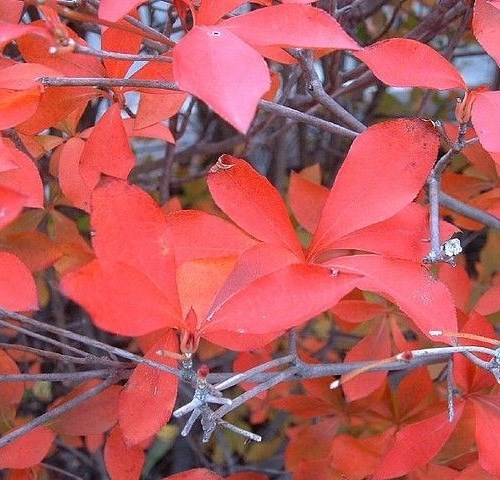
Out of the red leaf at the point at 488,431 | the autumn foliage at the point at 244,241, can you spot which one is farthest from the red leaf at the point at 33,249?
the red leaf at the point at 488,431

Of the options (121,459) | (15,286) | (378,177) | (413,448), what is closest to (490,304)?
(413,448)

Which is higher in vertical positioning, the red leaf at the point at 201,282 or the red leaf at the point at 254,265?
the red leaf at the point at 201,282

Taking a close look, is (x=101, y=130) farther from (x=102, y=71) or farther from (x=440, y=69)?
(x=440, y=69)

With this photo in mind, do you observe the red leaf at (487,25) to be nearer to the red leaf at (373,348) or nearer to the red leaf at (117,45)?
the red leaf at (117,45)

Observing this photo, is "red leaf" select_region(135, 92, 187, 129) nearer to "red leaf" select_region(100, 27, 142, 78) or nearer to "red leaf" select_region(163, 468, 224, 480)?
"red leaf" select_region(100, 27, 142, 78)

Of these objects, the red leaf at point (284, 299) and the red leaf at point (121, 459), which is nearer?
the red leaf at point (284, 299)

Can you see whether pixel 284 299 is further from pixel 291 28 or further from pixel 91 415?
pixel 91 415

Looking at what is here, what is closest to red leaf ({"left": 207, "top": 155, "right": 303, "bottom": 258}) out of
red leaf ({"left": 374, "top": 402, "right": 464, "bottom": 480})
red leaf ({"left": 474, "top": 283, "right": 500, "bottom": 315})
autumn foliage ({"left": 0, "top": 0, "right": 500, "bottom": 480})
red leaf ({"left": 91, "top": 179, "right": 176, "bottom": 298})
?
autumn foliage ({"left": 0, "top": 0, "right": 500, "bottom": 480})
